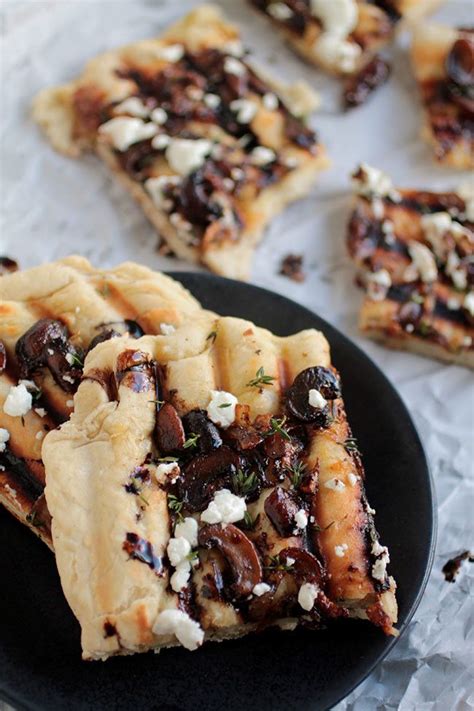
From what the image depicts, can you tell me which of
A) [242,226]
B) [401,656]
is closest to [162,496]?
[401,656]

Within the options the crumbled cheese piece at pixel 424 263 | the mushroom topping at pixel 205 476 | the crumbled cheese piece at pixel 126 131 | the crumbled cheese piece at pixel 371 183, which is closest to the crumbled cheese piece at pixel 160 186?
the crumbled cheese piece at pixel 126 131

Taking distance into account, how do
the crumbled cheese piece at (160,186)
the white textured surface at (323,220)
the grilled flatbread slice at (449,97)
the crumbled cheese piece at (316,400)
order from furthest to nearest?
1. the grilled flatbread slice at (449,97)
2. the crumbled cheese piece at (160,186)
3. the white textured surface at (323,220)
4. the crumbled cheese piece at (316,400)

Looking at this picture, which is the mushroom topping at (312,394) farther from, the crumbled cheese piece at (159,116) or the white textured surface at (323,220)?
the crumbled cheese piece at (159,116)

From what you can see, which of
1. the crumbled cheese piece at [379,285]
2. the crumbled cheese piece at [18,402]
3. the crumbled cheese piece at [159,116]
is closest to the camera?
the crumbled cheese piece at [18,402]

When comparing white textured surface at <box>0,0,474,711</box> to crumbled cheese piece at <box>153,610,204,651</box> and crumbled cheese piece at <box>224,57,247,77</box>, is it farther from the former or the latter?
crumbled cheese piece at <box>153,610,204,651</box>

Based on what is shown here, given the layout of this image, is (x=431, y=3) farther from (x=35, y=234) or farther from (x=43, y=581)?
(x=43, y=581)

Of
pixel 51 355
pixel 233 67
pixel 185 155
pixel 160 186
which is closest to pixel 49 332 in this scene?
pixel 51 355
